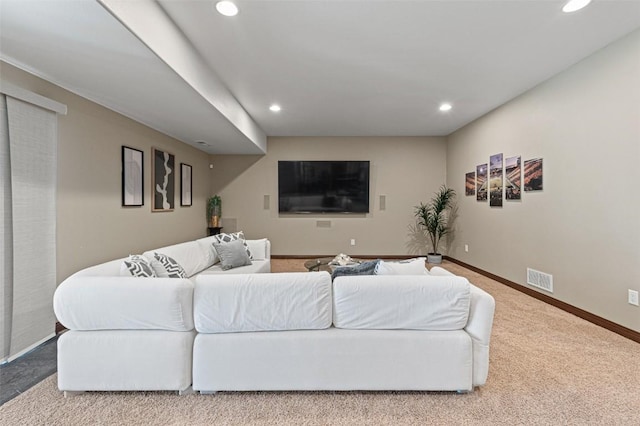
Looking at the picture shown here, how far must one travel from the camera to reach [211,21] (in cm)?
233

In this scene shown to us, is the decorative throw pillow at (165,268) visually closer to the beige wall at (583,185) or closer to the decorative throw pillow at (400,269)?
the decorative throw pillow at (400,269)

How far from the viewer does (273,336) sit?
175 cm

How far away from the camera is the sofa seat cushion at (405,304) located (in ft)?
5.76

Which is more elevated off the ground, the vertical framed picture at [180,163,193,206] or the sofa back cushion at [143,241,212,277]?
the vertical framed picture at [180,163,193,206]

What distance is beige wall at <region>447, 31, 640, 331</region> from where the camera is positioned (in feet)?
8.52

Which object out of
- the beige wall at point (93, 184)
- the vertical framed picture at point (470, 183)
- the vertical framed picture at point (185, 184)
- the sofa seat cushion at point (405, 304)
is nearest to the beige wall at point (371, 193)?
the vertical framed picture at point (470, 183)

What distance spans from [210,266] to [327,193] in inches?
121

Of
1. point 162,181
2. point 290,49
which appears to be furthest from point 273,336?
point 162,181

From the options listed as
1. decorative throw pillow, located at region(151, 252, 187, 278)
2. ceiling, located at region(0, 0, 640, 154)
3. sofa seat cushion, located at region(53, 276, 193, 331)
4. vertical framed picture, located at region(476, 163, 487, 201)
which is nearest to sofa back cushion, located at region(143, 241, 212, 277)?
decorative throw pillow, located at region(151, 252, 187, 278)

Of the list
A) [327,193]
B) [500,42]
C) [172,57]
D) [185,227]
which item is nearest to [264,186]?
[327,193]

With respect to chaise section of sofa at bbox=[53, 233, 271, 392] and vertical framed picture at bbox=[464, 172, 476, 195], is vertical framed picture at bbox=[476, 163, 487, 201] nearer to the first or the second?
vertical framed picture at bbox=[464, 172, 476, 195]

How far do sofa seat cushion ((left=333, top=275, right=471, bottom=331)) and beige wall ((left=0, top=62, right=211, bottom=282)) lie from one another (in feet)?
8.78

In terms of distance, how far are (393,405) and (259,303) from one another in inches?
38.9

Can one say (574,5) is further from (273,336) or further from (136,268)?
(136,268)
